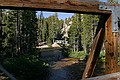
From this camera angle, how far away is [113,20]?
3779mm

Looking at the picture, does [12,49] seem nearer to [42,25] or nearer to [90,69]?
[90,69]

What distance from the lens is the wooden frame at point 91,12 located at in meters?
3.01

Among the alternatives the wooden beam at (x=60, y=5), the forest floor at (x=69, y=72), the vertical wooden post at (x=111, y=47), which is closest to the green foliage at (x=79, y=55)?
the forest floor at (x=69, y=72)

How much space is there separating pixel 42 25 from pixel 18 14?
44.3 metres

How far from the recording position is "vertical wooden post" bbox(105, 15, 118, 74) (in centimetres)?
382

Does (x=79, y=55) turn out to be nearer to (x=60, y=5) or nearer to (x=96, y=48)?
(x=96, y=48)

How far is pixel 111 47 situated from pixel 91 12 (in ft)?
2.41

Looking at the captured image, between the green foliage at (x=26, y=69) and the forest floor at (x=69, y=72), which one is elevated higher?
the green foliage at (x=26, y=69)

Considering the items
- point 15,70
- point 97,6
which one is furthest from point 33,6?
point 15,70

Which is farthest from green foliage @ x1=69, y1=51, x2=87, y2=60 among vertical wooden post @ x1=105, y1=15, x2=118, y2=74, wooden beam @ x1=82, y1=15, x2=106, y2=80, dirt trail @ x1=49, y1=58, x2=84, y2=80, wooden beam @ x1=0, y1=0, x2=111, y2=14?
wooden beam @ x1=0, y1=0, x2=111, y2=14

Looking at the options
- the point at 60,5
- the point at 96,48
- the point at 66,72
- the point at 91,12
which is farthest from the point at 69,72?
the point at 60,5

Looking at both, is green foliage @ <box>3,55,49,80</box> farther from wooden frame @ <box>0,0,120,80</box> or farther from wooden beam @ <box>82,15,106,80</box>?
wooden frame @ <box>0,0,120,80</box>

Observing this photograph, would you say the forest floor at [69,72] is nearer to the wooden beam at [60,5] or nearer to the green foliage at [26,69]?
the green foliage at [26,69]

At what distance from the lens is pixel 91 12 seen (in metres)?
3.60
